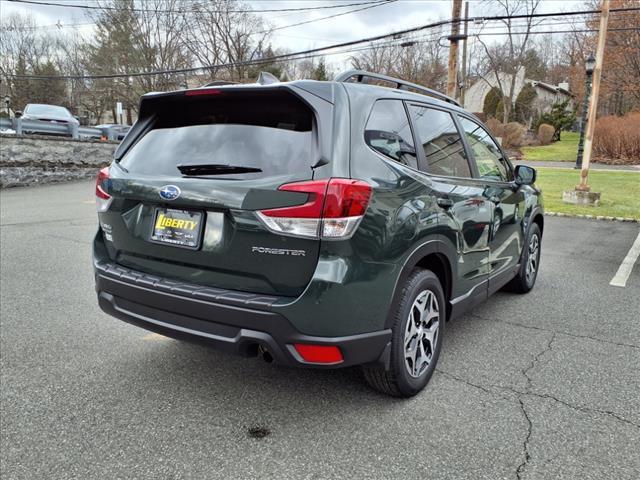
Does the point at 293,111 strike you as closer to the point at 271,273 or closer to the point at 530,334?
the point at 271,273

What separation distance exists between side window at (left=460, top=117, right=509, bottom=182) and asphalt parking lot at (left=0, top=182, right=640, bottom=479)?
4.16ft

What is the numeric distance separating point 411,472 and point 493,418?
0.70 meters

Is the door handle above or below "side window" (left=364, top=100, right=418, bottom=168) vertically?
below

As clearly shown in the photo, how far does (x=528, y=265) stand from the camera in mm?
4891

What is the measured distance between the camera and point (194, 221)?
2.48 m

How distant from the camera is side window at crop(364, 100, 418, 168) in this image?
2.60 meters

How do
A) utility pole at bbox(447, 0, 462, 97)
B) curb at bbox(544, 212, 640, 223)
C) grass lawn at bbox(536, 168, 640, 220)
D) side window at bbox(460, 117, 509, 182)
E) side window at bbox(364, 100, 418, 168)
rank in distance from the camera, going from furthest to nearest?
utility pole at bbox(447, 0, 462, 97) < grass lawn at bbox(536, 168, 640, 220) < curb at bbox(544, 212, 640, 223) < side window at bbox(460, 117, 509, 182) < side window at bbox(364, 100, 418, 168)

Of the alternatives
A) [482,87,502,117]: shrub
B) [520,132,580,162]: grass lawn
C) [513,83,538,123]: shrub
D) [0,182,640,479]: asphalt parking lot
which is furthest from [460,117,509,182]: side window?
[513,83,538,123]: shrub

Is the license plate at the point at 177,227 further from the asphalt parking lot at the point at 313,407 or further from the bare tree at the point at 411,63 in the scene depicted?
the bare tree at the point at 411,63

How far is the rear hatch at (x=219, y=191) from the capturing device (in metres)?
2.29

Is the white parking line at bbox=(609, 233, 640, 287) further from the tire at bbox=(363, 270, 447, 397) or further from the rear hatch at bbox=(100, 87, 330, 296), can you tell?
the rear hatch at bbox=(100, 87, 330, 296)

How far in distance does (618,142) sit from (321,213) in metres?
25.9

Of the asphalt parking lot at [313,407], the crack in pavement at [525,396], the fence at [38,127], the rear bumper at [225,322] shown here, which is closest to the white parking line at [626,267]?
the asphalt parking lot at [313,407]

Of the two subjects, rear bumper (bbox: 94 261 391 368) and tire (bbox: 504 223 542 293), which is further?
tire (bbox: 504 223 542 293)
